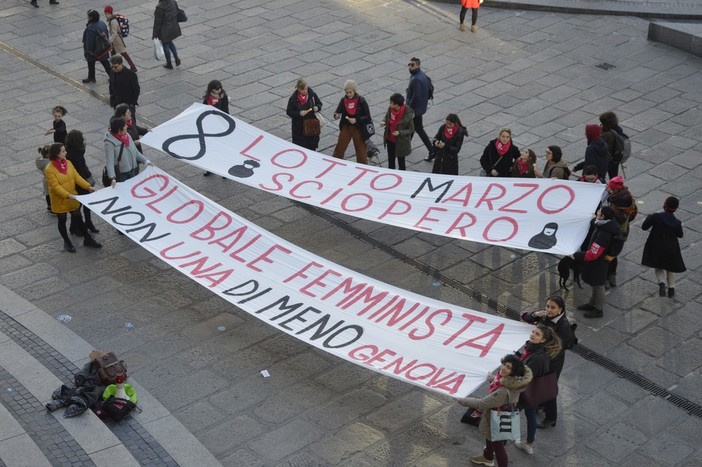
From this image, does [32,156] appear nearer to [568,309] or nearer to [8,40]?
[8,40]

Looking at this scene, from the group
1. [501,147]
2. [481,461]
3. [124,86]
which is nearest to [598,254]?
[501,147]

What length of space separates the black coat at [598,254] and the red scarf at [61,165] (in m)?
5.83

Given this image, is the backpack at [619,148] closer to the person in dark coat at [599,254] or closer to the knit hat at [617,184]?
the knit hat at [617,184]

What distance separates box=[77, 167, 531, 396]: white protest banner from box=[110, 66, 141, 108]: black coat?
9.51ft

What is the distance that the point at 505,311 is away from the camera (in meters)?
10.9

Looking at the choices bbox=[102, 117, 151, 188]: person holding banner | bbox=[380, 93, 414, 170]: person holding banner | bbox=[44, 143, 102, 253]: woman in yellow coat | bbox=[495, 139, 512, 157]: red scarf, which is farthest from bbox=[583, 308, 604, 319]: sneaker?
bbox=[44, 143, 102, 253]: woman in yellow coat

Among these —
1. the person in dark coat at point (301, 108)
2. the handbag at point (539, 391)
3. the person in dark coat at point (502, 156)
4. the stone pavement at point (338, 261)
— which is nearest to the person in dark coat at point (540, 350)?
the handbag at point (539, 391)

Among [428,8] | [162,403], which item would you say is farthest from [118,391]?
[428,8]

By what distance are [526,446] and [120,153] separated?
5.99 meters

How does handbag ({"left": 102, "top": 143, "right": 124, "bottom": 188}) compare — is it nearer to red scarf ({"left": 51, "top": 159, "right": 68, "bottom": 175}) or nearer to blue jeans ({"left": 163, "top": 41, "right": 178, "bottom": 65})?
red scarf ({"left": 51, "top": 159, "right": 68, "bottom": 175})

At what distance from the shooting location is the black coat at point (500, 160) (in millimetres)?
11977

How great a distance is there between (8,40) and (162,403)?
11716 mm

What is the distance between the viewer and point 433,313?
30.9ft

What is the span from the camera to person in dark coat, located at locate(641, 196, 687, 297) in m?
10.8
